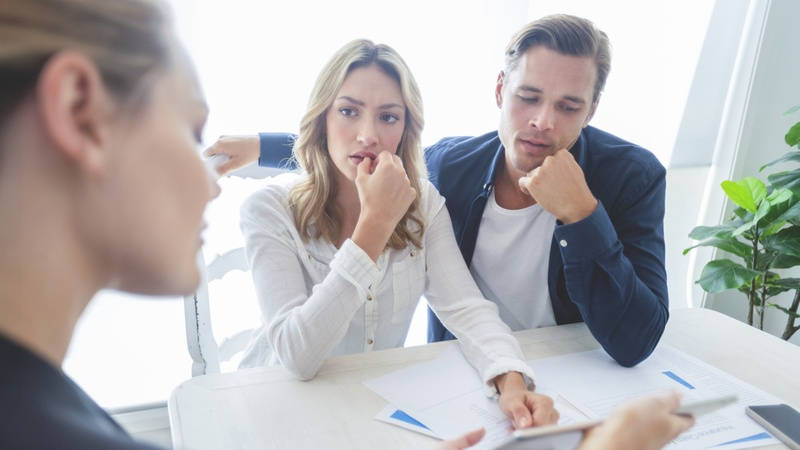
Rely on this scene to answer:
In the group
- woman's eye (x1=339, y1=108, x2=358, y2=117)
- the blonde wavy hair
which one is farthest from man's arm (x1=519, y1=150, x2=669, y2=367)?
woman's eye (x1=339, y1=108, x2=358, y2=117)

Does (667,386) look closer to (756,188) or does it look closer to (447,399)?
(447,399)

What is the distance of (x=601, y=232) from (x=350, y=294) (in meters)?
0.58

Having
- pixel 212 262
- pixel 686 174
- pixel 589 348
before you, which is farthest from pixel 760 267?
pixel 212 262

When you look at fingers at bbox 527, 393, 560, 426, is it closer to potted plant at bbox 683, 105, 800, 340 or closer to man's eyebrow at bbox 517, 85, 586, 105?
man's eyebrow at bbox 517, 85, 586, 105

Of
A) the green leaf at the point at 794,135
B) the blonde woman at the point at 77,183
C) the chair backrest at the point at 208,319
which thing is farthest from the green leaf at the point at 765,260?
the blonde woman at the point at 77,183

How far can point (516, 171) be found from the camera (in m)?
1.55

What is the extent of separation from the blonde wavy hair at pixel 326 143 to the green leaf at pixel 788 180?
1763mm

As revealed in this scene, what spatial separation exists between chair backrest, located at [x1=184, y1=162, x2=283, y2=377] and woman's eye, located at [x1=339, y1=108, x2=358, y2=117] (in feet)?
0.98

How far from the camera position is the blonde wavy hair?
129 centimetres

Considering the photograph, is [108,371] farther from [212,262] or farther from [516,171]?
[516,171]

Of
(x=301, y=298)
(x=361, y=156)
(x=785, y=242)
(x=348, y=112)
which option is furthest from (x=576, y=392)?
(x=785, y=242)

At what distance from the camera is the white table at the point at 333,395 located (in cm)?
84

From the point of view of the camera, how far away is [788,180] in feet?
7.43

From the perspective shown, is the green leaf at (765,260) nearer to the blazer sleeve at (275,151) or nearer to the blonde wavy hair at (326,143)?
the blonde wavy hair at (326,143)
